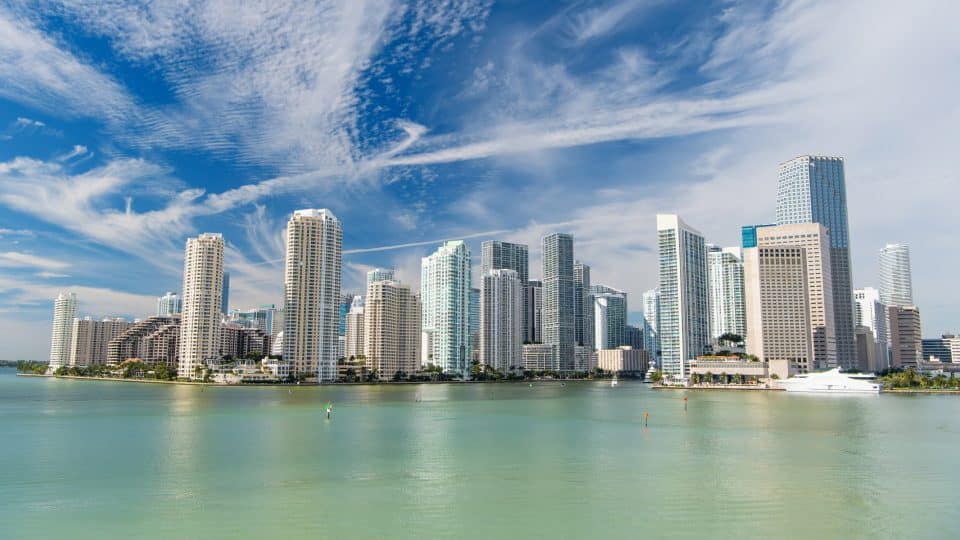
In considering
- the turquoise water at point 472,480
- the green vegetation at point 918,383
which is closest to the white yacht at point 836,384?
the green vegetation at point 918,383

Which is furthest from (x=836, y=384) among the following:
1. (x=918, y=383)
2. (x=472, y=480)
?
(x=472, y=480)

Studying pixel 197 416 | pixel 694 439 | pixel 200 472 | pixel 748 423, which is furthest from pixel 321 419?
pixel 748 423

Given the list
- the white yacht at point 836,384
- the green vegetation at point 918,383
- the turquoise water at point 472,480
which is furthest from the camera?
the green vegetation at point 918,383

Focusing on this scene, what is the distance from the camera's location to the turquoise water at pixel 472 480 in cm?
2928

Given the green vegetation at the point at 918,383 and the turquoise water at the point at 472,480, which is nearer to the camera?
the turquoise water at the point at 472,480

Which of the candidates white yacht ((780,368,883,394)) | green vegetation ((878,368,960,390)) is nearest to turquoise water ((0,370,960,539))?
white yacht ((780,368,883,394))

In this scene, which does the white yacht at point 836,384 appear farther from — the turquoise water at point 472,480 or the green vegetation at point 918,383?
the turquoise water at point 472,480

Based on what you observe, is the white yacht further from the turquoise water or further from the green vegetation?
the turquoise water

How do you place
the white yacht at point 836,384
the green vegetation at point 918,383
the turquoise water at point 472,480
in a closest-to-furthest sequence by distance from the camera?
the turquoise water at point 472,480, the white yacht at point 836,384, the green vegetation at point 918,383

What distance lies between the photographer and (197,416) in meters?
83.1

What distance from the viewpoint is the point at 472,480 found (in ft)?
131

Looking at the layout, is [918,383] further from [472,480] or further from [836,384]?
[472,480]

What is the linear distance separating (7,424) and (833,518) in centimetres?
8113

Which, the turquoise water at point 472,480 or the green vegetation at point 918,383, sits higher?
the turquoise water at point 472,480
